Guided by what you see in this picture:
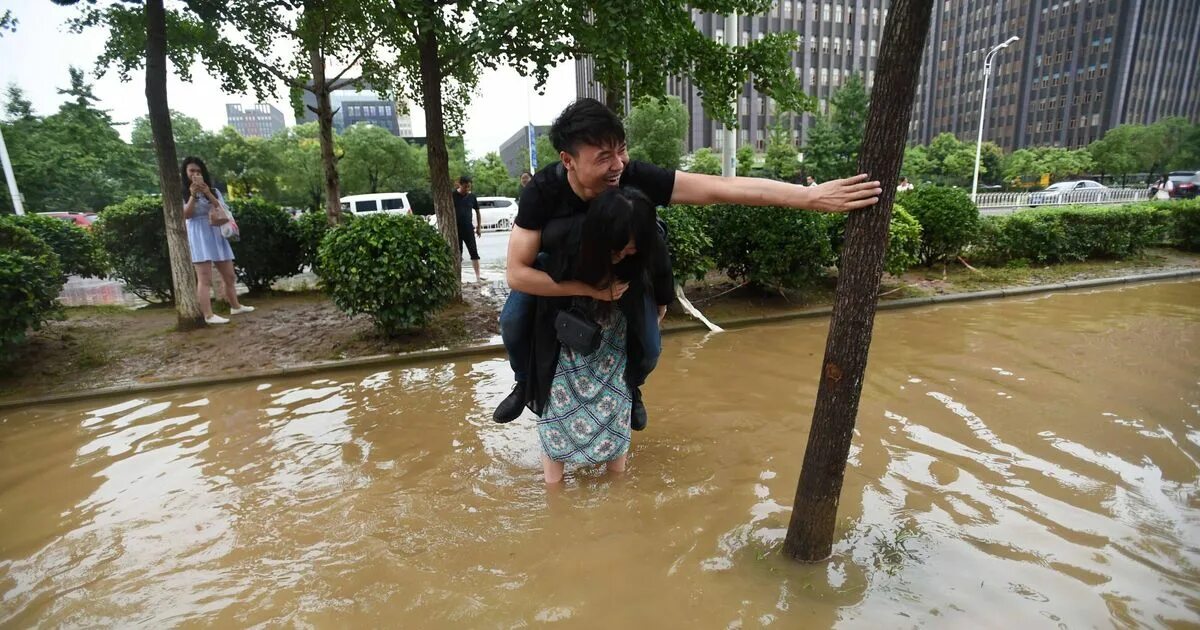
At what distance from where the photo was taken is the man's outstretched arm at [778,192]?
6.45 ft

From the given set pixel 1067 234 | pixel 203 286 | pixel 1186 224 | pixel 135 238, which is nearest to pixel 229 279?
pixel 203 286

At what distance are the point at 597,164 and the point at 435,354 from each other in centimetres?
401

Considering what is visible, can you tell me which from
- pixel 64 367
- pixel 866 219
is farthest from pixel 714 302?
pixel 64 367

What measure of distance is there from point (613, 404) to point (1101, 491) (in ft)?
8.35

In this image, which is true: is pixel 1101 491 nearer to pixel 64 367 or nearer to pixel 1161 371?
pixel 1161 371

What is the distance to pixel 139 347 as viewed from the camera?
585 centimetres

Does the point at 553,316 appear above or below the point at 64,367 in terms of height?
above

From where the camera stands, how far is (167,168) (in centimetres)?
620

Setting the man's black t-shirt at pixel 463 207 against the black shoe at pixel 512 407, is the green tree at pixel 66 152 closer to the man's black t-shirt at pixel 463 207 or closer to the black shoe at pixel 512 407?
the man's black t-shirt at pixel 463 207

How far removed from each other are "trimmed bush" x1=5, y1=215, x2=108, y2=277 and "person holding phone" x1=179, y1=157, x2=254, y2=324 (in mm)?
2452

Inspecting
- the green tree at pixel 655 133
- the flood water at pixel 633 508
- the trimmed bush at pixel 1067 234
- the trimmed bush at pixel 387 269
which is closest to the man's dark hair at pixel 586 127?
the flood water at pixel 633 508

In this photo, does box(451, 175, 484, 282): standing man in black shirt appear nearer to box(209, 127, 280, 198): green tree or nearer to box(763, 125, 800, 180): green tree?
box(209, 127, 280, 198): green tree

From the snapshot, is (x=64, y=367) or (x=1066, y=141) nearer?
(x=64, y=367)

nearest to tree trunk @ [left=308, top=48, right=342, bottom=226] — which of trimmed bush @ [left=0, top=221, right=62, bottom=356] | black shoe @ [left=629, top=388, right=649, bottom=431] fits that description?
trimmed bush @ [left=0, top=221, right=62, bottom=356]
